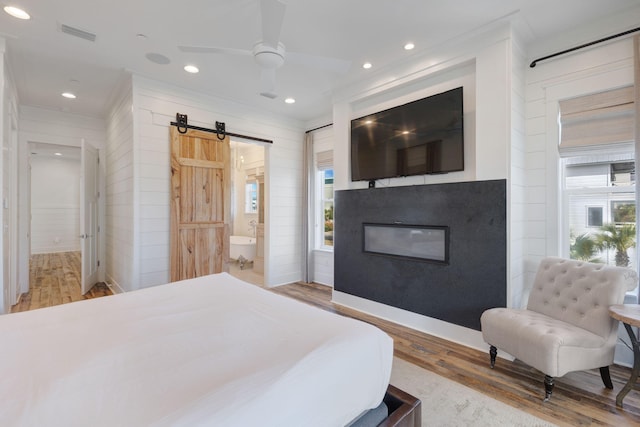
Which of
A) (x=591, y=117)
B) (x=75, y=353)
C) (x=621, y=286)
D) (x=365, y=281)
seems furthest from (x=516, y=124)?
(x=75, y=353)

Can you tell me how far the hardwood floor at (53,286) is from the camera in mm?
4016

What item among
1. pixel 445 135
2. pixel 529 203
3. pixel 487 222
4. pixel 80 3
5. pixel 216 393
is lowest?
pixel 216 393

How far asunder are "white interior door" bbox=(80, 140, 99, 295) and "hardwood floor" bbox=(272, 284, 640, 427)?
445 cm

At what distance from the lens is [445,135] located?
9.77ft

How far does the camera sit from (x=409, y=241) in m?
3.31

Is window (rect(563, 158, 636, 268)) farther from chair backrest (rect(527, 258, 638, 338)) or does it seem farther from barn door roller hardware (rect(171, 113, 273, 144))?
barn door roller hardware (rect(171, 113, 273, 144))

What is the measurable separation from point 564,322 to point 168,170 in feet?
14.6

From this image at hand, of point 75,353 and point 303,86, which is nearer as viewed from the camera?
point 75,353

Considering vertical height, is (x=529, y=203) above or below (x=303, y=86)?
below

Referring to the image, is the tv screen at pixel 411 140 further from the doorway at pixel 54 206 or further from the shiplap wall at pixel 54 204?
the shiplap wall at pixel 54 204

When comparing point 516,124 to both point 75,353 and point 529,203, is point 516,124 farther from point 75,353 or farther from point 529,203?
point 75,353

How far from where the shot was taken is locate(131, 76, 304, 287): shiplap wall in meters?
3.62

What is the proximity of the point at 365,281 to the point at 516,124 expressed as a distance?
2344mm

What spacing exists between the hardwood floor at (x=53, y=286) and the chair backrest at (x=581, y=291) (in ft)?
18.0
